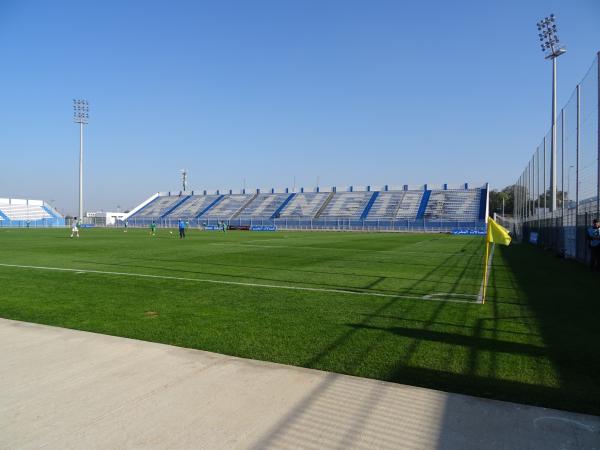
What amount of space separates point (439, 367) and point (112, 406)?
3.38 meters

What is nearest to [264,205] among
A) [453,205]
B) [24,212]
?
[453,205]

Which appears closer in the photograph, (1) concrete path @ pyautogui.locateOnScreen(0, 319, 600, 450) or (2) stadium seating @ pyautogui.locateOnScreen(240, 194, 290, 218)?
(1) concrete path @ pyautogui.locateOnScreen(0, 319, 600, 450)

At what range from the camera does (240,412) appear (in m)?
3.73

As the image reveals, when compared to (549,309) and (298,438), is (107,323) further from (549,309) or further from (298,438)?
(549,309)

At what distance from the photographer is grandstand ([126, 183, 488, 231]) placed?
224ft

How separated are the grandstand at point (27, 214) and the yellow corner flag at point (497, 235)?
90.9 metres

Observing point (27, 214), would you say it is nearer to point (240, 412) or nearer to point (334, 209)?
point (334, 209)

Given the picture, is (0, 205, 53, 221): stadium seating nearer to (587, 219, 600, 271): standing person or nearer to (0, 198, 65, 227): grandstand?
(0, 198, 65, 227): grandstand

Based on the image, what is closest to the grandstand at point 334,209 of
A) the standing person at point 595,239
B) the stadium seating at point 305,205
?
the stadium seating at point 305,205

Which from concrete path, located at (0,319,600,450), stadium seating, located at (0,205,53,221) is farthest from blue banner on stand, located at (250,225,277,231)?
concrete path, located at (0,319,600,450)

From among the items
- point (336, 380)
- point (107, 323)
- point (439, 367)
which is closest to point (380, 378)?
point (336, 380)

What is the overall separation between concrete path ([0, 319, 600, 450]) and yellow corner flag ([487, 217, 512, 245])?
5.40 m

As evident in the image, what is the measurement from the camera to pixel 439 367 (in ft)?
16.1

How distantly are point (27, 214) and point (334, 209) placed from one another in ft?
208
